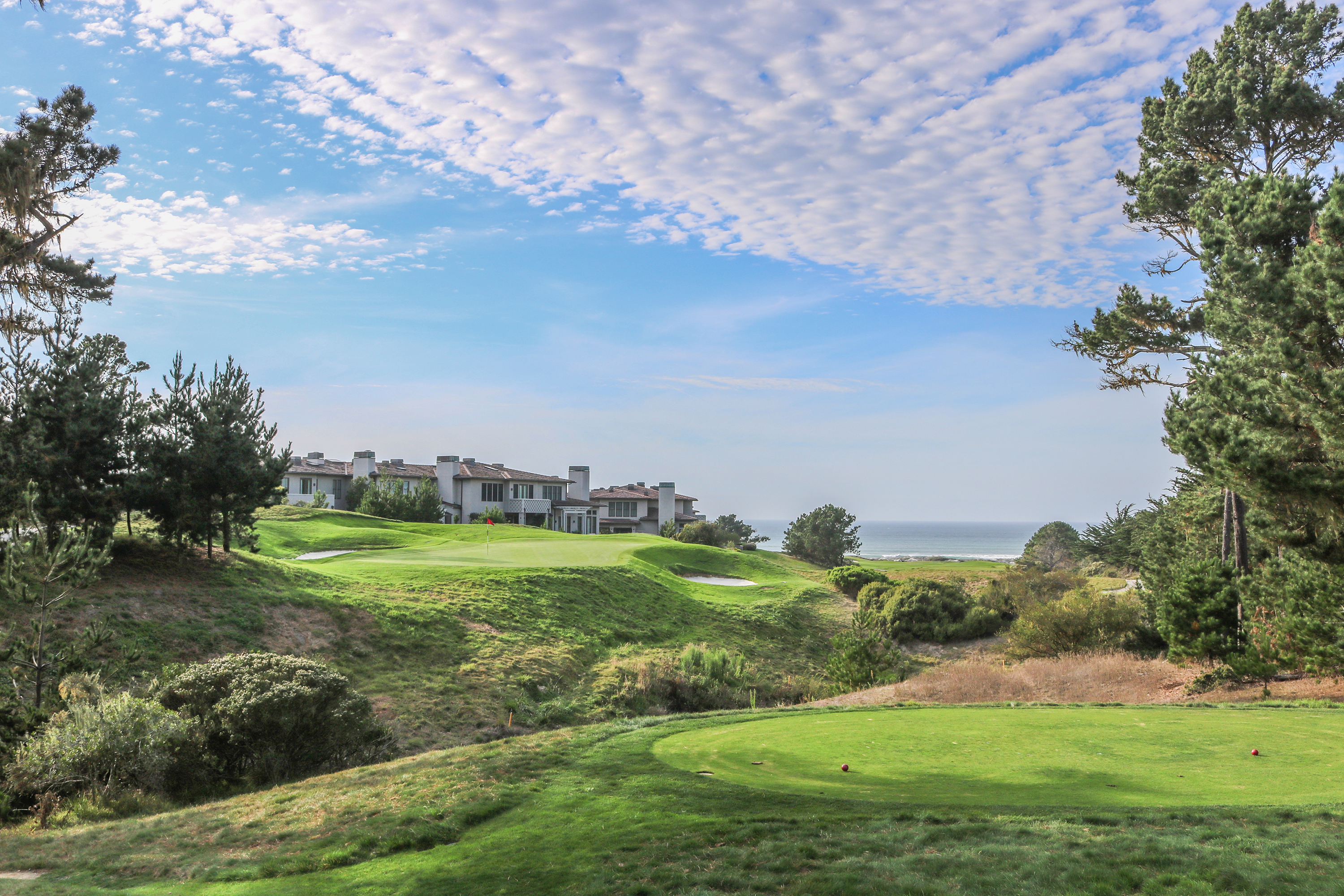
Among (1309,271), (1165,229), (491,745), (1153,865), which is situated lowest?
(491,745)

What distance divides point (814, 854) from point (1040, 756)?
13.5 ft

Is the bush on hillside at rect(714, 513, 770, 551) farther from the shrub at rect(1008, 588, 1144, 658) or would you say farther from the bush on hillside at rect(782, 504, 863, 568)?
the shrub at rect(1008, 588, 1144, 658)

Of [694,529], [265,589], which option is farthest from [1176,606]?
[694,529]

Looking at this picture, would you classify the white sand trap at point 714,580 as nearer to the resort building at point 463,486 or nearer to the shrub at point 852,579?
the shrub at point 852,579

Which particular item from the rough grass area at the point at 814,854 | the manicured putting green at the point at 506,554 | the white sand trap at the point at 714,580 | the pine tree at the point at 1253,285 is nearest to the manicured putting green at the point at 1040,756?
the rough grass area at the point at 814,854

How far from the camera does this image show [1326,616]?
15.8 m

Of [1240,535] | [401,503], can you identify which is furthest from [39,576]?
[401,503]

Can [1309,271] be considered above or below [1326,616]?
above

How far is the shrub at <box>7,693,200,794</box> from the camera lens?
11297mm

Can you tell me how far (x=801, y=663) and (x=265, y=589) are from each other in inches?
717

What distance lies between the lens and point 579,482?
80438 mm

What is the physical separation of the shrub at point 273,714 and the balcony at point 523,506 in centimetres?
5558

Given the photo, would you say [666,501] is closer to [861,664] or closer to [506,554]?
[506,554]

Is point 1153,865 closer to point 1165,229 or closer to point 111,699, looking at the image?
point 111,699
